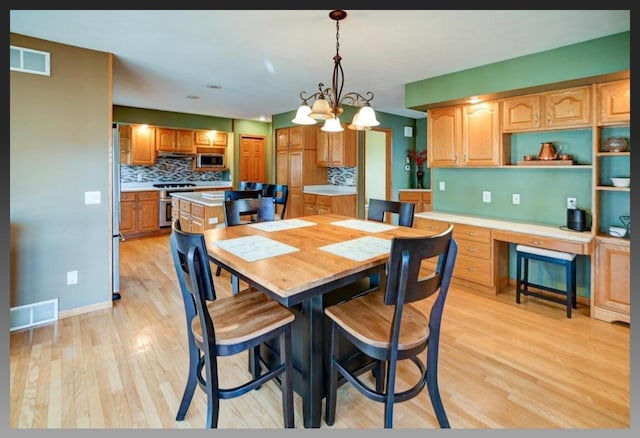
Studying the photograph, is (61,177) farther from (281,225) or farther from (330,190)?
(330,190)

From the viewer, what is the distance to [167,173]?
282 inches

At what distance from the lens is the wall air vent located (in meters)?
2.59

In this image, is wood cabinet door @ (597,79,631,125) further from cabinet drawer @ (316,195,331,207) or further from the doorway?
the doorway

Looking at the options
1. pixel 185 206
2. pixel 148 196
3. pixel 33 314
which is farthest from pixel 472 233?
pixel 148 196

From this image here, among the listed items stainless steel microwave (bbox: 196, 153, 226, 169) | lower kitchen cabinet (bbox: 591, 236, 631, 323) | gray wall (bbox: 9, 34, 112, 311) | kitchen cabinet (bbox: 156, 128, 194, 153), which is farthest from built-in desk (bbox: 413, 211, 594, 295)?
kitchen cabinet (bbox: 156, 128, 194, 153)

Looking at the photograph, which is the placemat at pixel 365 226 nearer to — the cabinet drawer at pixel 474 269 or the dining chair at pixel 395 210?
the dining chair at pixel 395 210

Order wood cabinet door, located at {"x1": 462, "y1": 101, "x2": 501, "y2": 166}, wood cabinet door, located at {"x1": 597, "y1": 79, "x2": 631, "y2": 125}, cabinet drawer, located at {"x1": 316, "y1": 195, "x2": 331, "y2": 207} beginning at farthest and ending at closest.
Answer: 1. cabinet drawer, located at {"x1": 316, "y1": 195, "x2": 331, "y2": 207}
2. wood cabinet door, located at {"x1": 462, "y1": 101, "x2": 501, "y2": 166}
3. wood cabinet door, located at {"x1": 597, "y1": 79, "x2": 631, "y2": 125}

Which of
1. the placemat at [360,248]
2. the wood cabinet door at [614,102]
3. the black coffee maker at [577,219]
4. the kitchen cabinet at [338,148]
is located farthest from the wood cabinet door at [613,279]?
the kitchen cabinet at [338,148]

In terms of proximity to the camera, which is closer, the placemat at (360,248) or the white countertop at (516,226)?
the placemat at (360,248)

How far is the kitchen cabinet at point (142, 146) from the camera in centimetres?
625

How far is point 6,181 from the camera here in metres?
2.13

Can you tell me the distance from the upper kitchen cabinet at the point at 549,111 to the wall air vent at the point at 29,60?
4079 mm

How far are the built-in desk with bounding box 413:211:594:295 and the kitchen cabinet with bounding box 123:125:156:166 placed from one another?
5146 millimetres

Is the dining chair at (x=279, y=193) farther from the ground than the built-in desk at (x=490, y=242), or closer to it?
farther from the ground
